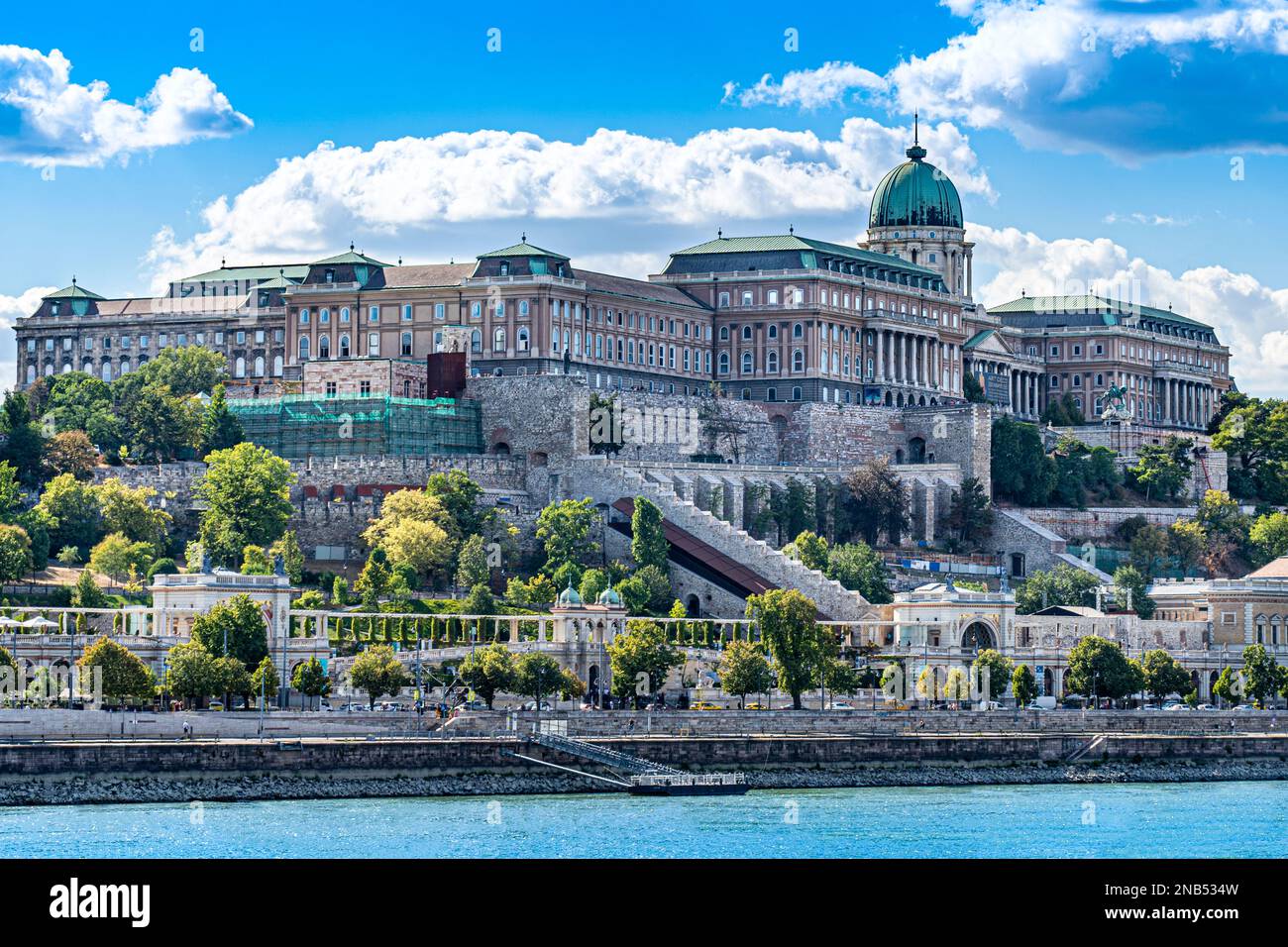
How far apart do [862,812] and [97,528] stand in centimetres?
5289

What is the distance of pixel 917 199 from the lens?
17600 cm

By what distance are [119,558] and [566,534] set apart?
2094 centimetres

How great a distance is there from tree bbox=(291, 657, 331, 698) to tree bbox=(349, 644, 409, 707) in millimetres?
1768

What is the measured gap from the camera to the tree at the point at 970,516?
138000 millimetres

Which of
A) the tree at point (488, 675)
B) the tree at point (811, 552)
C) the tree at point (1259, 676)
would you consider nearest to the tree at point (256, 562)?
the tree at point (488, 675)

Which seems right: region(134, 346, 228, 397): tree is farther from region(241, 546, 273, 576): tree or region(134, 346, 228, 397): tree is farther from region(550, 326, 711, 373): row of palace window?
region(241, 546, 273, 576): tree

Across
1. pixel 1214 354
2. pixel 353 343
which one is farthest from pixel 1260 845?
pixel 1214 354

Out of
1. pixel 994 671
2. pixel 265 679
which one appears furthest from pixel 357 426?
pixel 265 679

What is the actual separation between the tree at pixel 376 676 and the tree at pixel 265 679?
2765 mm

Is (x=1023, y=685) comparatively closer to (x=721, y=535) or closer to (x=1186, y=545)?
(x=721, y=535)

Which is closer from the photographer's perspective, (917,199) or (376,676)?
(376,676)

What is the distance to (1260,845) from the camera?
64.6 m

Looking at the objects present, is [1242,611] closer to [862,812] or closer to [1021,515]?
[1021,515]

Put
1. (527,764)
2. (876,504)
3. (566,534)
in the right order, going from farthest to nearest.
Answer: (876,504) < (566,534) < (527,764)
